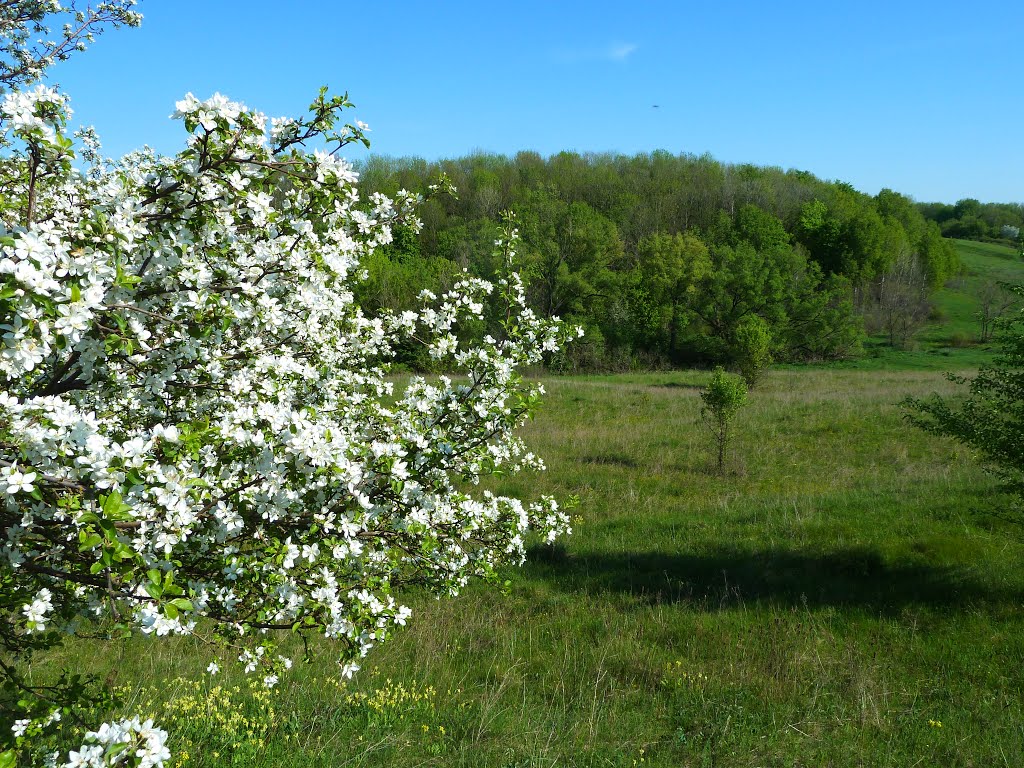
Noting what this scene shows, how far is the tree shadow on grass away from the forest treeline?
35419mm

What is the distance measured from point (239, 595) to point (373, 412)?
2.86 m

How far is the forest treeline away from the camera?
208ft

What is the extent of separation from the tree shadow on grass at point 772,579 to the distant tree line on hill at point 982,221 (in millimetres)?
123510

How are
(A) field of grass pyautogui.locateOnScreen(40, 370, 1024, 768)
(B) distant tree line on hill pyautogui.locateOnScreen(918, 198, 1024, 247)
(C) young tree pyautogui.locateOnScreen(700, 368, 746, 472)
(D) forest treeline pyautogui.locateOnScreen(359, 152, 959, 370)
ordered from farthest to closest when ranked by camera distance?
1. (B) distant tree line on hill pyautogui.locateOnScreen(918, 198, 1024, 247)
2. (D) forest treeline pyautogui.locateOnScreen(359, 152, 959, 370)
3. (C) young tree pyautogui.locateOnScreen(700, 368, 746, 472)
4. (A) field of grass pyautogui.locateOnScreen(40, 370, 1024, 768)

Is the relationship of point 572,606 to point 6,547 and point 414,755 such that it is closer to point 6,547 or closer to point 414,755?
point 414,755

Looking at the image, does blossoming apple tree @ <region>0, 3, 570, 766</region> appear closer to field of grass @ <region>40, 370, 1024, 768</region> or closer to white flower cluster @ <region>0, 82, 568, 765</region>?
white flower cluster @ <region>0, 82, 568, 765</region>

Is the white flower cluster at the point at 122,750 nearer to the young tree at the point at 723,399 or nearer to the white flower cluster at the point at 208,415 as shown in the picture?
the white flower cluster at the point at 208,415

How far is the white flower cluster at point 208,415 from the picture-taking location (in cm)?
285

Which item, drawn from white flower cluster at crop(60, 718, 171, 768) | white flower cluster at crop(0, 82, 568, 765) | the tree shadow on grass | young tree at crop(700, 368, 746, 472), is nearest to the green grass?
young tree at crop(700, 368, 746, 472)

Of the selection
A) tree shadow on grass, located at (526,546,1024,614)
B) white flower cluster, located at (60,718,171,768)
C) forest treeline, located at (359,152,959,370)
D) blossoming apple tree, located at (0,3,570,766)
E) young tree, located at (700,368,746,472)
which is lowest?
tree shadow on grass, located at (526,546,1024,614)

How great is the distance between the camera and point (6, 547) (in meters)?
3.16

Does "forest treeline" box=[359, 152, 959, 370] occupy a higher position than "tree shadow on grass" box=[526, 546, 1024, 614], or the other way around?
"forest treeline" box=[359, 152, 959, 370]

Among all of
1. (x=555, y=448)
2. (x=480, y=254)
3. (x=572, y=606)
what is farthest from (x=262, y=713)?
(x=480, y=254)

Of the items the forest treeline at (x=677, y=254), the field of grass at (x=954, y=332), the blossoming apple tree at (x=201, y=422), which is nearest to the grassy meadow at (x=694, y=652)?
the blossoming apple tree at (x=201, y=422)
